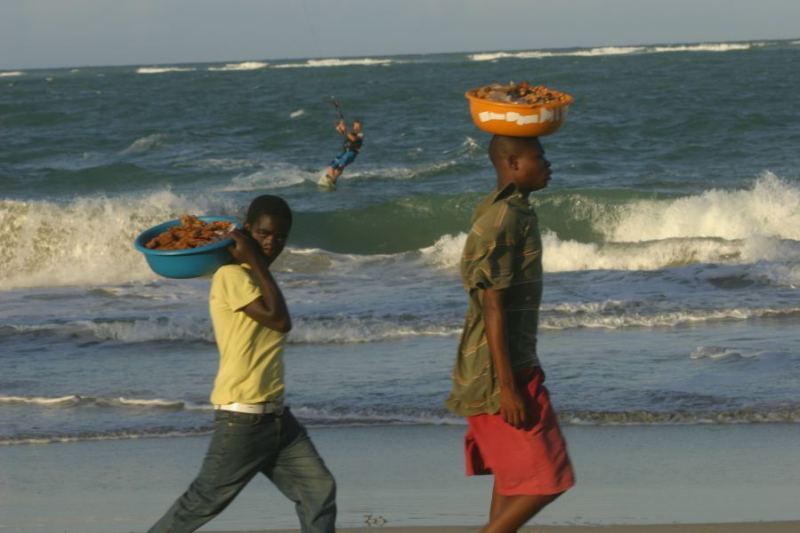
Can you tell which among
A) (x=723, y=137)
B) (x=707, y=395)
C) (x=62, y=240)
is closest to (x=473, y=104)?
(x=707, y=395)

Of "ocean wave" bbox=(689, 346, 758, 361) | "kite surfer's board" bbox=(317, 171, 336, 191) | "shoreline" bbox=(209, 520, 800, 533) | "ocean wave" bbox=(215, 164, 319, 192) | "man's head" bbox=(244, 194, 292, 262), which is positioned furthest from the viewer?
"ocean wave" bbox=(215, 164, 319, 192)

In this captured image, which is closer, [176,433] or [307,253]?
[176,433]

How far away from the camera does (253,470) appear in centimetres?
437

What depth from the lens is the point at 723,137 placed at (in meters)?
26.8

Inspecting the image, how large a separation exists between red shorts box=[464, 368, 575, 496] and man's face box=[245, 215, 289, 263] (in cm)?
85

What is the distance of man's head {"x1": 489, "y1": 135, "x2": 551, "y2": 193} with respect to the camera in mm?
4086

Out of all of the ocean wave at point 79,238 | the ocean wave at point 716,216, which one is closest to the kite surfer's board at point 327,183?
the ocean wave at point 79,238

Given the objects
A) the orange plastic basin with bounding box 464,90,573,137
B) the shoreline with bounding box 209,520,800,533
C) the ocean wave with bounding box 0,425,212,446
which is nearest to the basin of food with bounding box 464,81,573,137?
the orange plastic basin with bounding box 464,90,573,137

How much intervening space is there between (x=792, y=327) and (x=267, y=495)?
222 inches

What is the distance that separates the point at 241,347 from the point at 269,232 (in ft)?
1.21

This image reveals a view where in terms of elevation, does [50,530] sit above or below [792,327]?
above

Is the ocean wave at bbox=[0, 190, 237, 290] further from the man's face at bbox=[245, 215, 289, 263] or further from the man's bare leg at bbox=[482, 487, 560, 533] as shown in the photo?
the man's bare leg at bbox=[482, 487, 560, 533]

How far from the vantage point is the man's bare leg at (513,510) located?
3.99 m

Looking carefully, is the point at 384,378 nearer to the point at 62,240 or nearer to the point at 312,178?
the point at 62,240
